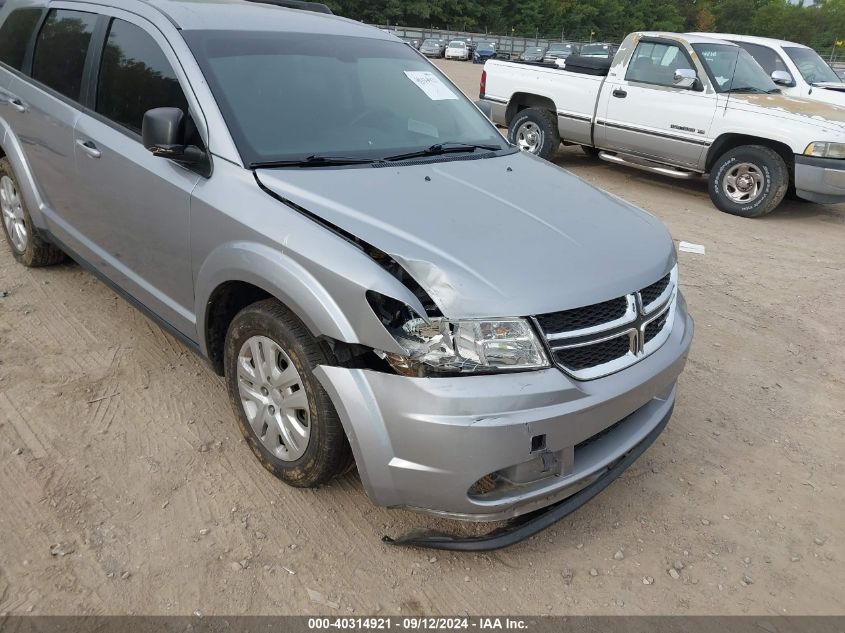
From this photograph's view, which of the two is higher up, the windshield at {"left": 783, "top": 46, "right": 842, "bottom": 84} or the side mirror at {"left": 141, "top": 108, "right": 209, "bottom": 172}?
the windshield at {"left": 783, "top": 46, "right": 842, "bottom": 84}

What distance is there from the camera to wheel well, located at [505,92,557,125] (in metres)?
9.19

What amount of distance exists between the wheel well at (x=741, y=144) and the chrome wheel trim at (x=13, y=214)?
22.9ft

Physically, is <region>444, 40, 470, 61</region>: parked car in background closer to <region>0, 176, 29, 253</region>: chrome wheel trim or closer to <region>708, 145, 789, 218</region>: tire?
<region>708, 145, 789, 218</region>: tire

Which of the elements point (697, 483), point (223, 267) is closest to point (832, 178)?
point (697, 483)

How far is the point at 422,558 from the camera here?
2562 mm

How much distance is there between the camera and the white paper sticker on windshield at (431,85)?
3658 mm

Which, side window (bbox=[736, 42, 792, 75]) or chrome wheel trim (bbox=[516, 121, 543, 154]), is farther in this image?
side window (bbox=[736, 42, 792, 75])

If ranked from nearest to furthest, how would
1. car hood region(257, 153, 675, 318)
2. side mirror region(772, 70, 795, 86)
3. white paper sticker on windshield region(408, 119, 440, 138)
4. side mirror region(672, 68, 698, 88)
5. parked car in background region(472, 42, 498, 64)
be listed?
1. car hood region(257, 153, 675, 318)
2. white paper sticker on windshield region(408, 119, 440, 138)
3. side mirror region(672, 68, 698, 88)
4. side mirror region(772, 70, 795, 86)
5. parked car in background region(472, 42, 498, 64)

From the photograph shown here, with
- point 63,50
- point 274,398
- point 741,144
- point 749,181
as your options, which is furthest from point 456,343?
point 741,144

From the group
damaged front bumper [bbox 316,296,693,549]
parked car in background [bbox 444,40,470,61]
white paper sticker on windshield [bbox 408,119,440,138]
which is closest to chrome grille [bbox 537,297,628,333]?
damaged front bumper [bbox 316,296,693,549]

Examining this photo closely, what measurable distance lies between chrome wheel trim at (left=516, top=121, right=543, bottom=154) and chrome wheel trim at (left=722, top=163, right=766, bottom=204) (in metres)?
2.54

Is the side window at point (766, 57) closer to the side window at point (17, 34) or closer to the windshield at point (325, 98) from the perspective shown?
the windshield at point (325, 98)

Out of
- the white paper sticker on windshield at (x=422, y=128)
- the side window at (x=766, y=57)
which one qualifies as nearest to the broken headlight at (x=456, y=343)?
the white paper sticker on windshield at (x=422, y=128)

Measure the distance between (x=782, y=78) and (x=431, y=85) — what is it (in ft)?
24.5
